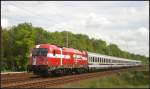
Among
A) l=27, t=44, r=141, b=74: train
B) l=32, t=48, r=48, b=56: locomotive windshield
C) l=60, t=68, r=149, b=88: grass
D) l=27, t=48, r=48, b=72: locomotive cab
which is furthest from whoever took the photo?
l=32, t=48, r=48, b=56: locomotive windshield

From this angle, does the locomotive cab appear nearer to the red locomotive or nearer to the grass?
the red locomotive

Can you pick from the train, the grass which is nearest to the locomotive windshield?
the train

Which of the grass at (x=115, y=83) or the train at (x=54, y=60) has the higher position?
the train at (x=54, y=60)

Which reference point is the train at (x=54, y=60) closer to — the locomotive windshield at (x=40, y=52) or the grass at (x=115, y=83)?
the locomotive windshield at (x=40, y=52)

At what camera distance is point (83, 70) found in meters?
50.5

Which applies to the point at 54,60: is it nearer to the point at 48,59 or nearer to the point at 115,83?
the point at 48,59

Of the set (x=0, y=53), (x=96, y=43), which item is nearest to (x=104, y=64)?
(x=0, y=53)

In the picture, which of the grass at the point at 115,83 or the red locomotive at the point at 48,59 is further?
the red locomotive at the point at 48,59

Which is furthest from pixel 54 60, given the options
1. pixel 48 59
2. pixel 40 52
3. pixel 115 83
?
pixel 115 83

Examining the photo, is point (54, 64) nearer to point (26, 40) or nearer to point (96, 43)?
point (26, 40)

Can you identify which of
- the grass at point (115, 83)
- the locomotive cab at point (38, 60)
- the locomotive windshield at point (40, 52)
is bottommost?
the grass at point (115, 83)

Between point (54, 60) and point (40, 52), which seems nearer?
point (40, 52)

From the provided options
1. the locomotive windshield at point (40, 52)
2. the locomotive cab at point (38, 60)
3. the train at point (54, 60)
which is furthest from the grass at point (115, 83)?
the locomotive windshield at point (40, 52)

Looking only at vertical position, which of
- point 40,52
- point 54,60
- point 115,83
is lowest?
point 115,83
